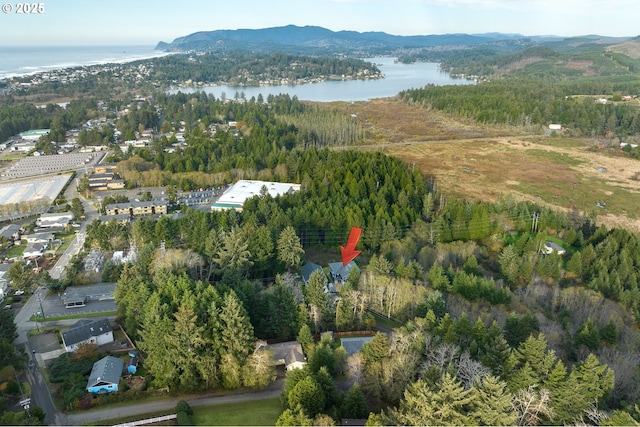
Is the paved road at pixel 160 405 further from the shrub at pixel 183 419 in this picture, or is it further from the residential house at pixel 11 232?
the residential house at pixel 11 232

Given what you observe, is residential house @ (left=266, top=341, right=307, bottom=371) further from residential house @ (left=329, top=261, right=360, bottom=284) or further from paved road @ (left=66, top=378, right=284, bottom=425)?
residential house @ (left=329, top=261, right=360, bottom=284)

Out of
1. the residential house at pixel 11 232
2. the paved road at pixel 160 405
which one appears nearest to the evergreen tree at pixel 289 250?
the paved road at pixel 160 405

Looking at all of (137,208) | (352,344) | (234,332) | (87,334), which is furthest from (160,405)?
(137,208)

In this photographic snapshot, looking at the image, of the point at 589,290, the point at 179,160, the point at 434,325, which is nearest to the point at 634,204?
the point at 589,290

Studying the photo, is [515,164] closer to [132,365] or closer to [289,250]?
[289,250]

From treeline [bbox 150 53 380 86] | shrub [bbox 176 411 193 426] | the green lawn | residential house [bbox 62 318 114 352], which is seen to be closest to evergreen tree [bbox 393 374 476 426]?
the green lawn

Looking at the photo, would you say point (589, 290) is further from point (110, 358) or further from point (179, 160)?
point (179, 160)
